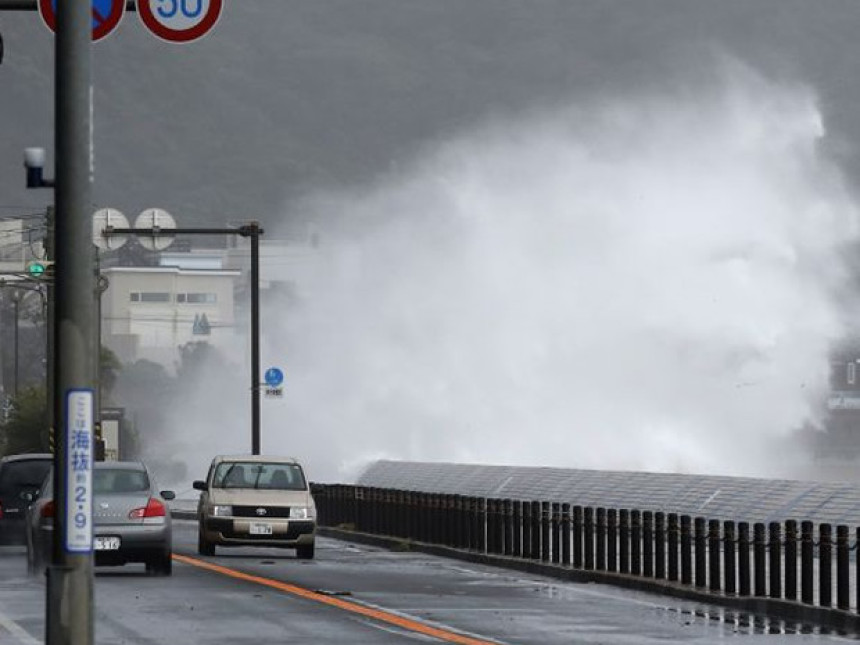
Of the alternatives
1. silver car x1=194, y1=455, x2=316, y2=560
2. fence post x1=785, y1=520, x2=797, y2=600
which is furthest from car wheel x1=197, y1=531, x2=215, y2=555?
fence post x1=785, y1=520, x2=797, y2=600

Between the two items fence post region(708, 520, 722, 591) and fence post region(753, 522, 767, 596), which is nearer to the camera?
fence post region(753, 522, 767, 596)

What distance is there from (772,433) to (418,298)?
18.9 m

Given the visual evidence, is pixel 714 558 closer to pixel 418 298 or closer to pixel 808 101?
pixel 808 101

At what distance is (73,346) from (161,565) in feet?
62.7

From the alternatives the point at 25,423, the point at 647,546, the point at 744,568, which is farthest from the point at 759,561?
the point at 25,423

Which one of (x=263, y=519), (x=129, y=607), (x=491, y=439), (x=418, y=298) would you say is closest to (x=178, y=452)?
(x=418, y=298)

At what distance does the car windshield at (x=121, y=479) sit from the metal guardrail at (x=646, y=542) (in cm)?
593

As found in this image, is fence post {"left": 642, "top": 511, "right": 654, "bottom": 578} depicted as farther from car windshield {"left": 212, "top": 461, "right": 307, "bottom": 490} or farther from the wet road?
car windshield {"left": 212, "top": 461, "right": 307, "bottom": 490}

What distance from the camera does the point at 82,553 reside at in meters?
14.5

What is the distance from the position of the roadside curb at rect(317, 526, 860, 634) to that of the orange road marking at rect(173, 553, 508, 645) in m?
3.98

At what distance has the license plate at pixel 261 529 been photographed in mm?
39375

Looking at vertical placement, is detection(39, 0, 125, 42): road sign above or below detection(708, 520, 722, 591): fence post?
above

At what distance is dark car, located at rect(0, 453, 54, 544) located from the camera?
4038 centimetres

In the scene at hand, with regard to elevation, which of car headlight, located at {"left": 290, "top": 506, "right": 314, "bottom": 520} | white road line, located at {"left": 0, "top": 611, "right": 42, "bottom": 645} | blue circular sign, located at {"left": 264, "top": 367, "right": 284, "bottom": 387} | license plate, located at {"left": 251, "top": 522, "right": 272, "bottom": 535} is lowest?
white road line, located at {"left": 0, "top": 611, "right": 42, "bottom": 645}
